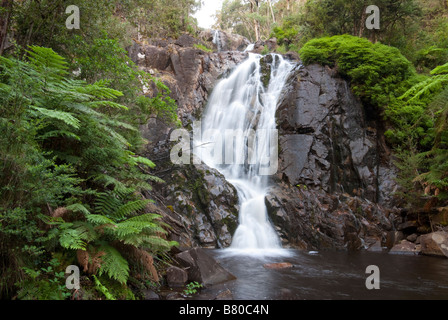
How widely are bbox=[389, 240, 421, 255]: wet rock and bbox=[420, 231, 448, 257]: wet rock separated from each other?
0.34 meters

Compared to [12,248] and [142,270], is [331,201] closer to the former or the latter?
[142,270]

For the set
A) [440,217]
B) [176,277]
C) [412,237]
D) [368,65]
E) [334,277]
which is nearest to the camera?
[176,277]

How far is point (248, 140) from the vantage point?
14.3 metres

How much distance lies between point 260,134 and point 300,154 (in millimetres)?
2371

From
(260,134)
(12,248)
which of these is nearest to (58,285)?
(12,248)

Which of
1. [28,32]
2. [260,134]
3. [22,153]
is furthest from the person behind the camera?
[260,134]

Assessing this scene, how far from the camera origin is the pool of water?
5.27 meters

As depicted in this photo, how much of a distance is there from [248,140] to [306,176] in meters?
3.48

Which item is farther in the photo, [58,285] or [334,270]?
[334,270]

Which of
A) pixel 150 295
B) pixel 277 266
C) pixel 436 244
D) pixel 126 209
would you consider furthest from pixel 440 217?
pixel 126 209

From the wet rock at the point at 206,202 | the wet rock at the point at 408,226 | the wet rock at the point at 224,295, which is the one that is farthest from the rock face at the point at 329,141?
the wet rock at the point at 224,295

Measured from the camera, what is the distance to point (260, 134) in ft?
47.2

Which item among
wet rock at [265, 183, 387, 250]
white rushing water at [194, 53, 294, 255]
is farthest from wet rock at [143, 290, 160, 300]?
wet rock at [265, 183, 387, 250]

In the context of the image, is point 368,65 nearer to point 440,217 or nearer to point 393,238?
point 440,217
